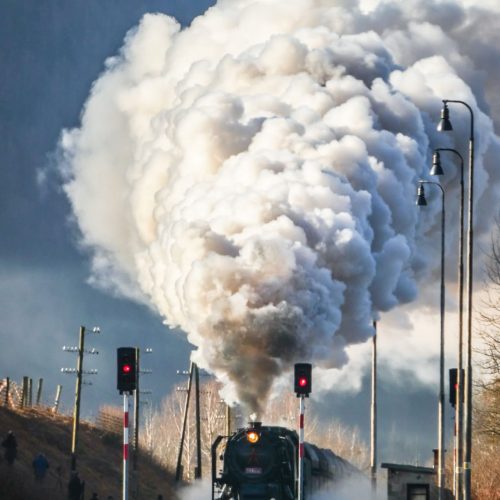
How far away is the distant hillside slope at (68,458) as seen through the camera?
2876 inches

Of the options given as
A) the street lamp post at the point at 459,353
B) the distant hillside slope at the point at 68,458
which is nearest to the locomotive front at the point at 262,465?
the street lamp post at the point at 459,353

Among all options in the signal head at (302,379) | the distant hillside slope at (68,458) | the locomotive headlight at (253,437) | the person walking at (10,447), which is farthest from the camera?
the distant hillside slope at (68,458)

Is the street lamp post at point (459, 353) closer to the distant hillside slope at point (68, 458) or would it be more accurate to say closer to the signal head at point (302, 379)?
the signal head at point (302, 379)

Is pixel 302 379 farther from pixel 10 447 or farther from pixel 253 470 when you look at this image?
pixel 10 447

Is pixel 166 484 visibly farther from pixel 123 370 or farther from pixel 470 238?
pixel 123 370

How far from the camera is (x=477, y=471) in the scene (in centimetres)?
8319

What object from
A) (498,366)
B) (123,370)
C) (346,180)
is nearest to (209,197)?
(346,180)

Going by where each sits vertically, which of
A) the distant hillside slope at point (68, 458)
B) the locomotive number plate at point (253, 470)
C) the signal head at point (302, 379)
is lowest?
the locomotive number plate at point (253, 470)

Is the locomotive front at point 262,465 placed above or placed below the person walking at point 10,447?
below

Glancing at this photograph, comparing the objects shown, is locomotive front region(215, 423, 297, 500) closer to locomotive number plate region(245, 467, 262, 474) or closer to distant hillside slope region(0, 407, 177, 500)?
locomotive number plate region(245, 467, 262, 474)

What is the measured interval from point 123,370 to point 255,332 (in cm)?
1407

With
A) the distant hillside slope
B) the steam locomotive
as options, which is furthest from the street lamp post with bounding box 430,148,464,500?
the distant hillside slope

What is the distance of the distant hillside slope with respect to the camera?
2876 inches

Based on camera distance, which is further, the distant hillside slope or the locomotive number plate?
the distant hillside slope
